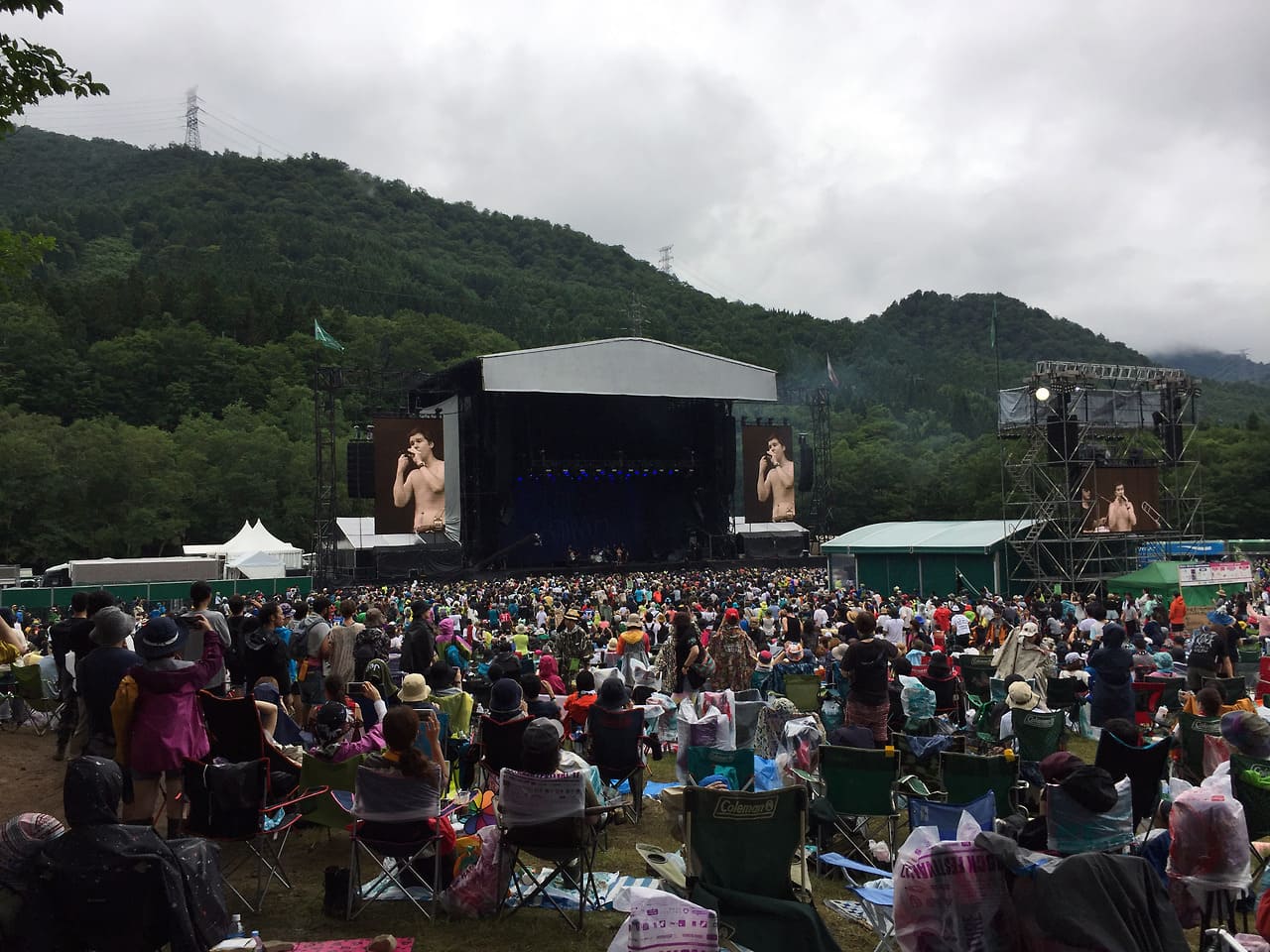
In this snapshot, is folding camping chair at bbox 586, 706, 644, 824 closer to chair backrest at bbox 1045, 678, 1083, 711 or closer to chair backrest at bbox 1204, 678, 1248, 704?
chair backrest at bbox 1045, 678, 1083, 711

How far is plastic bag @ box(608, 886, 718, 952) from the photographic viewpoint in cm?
290

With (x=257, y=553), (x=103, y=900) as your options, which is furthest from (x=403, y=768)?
(x=257, y=553)

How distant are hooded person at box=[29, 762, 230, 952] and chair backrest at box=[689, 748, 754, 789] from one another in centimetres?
275

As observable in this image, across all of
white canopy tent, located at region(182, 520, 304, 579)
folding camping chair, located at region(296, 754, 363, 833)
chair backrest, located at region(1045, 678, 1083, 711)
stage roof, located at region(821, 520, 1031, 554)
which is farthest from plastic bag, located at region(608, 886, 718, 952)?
white canopy tent, located at region(182, 520, 304, 579)

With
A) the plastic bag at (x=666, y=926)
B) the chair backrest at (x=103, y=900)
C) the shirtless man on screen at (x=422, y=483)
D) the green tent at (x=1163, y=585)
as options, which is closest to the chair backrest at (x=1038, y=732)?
the plastic bag at (x=666, y=926)

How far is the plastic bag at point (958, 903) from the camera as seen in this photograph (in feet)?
9.13

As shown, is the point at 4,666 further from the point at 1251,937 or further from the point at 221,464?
the point at 221,464

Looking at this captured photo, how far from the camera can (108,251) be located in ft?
238

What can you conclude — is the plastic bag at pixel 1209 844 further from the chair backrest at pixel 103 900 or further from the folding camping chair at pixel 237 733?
the folding camping chair at pixel 237 733

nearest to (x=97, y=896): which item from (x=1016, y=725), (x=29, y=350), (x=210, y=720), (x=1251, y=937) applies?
(x=210, y=720)

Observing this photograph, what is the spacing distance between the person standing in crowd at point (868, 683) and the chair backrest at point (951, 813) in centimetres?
163

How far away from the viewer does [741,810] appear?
3492 millimetres

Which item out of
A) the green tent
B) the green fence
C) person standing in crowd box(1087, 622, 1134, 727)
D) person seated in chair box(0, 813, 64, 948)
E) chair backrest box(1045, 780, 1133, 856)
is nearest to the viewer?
person seated in chair box(0, 813, 64, 948)

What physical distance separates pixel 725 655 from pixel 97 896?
20.9ft
